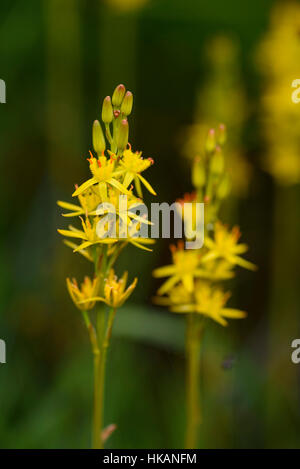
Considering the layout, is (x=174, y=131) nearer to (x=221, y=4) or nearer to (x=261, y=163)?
(x=261, y=163)

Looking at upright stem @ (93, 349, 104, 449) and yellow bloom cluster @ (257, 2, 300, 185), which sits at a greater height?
yellow bloom cluster @ (257, 2, 300, 185)

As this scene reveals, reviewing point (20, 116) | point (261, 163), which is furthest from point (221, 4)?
point (20, 116)

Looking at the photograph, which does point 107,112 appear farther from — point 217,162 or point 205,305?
point 205,305

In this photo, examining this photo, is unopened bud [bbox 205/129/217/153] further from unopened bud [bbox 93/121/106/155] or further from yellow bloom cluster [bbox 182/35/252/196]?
yellow bloom cluster [bbox 182/35/252/196]

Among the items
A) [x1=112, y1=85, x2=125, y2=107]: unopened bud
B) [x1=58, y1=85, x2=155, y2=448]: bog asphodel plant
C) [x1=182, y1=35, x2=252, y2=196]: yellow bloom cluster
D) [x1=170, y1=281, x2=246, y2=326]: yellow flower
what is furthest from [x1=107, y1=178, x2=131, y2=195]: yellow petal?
[x1=182, y1=35, x2=252, y2=196]: yellow bloom cluster

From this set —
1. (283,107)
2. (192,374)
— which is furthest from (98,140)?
(283,107)

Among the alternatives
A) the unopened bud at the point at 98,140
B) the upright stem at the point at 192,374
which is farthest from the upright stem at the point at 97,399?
the unopened bud at the point at 98,140

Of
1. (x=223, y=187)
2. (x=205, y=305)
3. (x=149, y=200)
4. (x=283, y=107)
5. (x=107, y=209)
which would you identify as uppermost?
(x=283, y=107)
